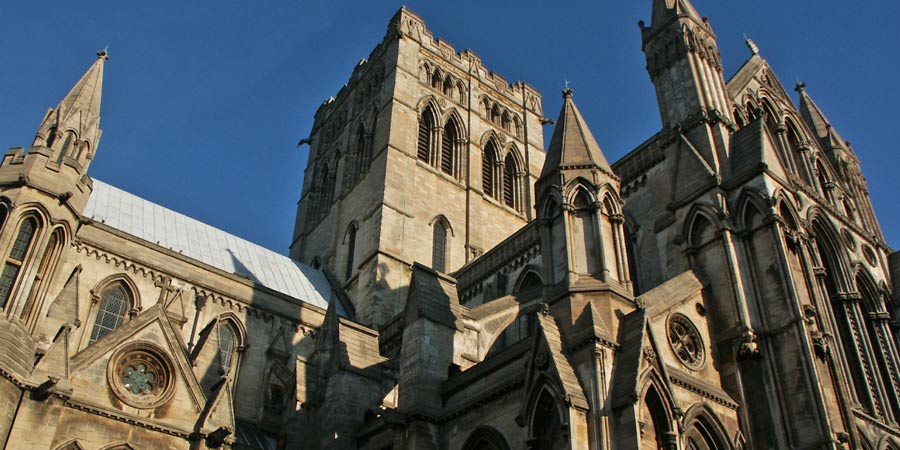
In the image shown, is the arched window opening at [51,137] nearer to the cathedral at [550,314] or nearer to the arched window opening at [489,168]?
the cathedral at [550,314]

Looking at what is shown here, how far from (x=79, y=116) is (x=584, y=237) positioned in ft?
47.0

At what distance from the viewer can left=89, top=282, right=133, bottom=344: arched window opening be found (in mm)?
22795

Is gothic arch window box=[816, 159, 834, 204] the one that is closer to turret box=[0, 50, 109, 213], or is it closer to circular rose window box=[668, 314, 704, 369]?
circular rose window box=[668, 314, 704, 369]

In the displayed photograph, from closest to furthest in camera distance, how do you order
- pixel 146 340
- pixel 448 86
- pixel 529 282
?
pixel 146 340, pixel 529 282, pixel 448 86

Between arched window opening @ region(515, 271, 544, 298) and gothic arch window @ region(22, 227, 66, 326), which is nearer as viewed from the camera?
gothic arch window @ region(22, 227, 66, 326)

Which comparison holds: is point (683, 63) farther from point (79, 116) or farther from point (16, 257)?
point (16, 257)

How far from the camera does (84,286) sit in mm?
22984

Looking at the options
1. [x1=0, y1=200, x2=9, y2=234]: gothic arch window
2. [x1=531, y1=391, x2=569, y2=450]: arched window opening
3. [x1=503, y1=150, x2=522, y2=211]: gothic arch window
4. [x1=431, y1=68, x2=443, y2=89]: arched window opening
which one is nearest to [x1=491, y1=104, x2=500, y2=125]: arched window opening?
[x1=503, y1=150, x2=522, y2=211]: gothic arch window

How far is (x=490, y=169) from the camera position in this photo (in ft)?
129

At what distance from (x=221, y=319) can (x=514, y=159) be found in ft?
64.8

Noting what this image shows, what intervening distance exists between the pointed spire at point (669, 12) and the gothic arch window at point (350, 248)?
51.3 feet

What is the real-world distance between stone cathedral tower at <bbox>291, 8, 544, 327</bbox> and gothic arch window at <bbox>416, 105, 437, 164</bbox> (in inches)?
2.4

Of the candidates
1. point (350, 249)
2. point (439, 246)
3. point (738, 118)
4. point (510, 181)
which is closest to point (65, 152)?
point (350, 249)

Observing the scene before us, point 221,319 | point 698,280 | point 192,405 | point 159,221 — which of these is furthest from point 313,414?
point 159,221
